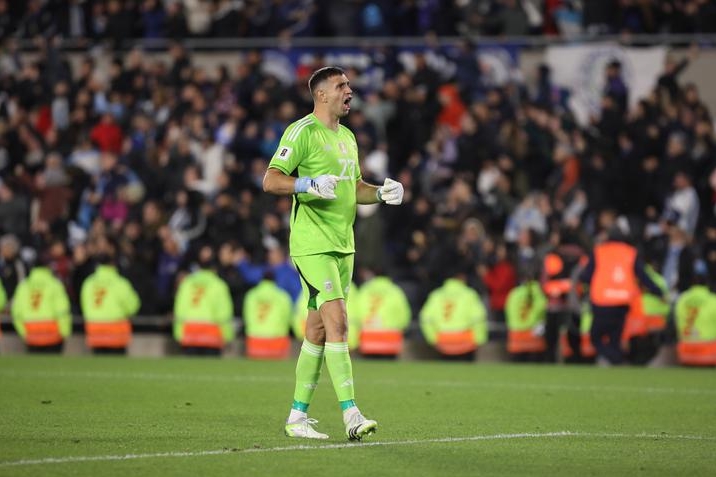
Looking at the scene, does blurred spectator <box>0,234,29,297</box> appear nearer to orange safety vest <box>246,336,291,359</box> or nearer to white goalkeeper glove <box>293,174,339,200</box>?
orange safety vest <box>246,336,291,359</box>

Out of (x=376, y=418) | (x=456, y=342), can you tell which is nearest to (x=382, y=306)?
(x=456, y=342)

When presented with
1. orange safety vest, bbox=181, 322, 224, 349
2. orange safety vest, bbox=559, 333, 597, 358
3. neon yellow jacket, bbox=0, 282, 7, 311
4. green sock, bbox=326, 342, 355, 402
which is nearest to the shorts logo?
green sock, bbox=326, 342, 355, 402

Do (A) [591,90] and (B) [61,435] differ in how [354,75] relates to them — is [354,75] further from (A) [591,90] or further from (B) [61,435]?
(B) [61,435]

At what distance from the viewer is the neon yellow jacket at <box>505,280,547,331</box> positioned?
2130 cm

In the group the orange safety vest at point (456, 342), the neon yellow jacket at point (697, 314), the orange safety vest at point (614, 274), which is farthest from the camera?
the orange safety vest at point (456, 342)

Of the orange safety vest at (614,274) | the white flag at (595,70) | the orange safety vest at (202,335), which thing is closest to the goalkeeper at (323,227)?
the orange safety vest at (614,274)

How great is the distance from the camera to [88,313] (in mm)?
22453

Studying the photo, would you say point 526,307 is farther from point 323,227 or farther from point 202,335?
point 323,227

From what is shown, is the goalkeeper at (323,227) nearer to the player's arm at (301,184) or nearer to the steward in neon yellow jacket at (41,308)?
the player's arm at (301,184)

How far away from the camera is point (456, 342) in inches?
858

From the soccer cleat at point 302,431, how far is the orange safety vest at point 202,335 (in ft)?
40.3

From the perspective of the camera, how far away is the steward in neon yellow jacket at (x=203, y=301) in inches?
866

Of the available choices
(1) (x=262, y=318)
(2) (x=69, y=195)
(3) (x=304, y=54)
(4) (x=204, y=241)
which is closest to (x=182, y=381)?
(1) (x=262, y=318)

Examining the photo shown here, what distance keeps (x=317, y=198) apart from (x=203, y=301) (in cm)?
1221
